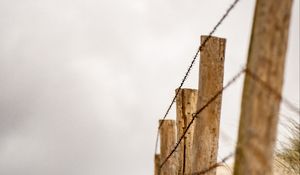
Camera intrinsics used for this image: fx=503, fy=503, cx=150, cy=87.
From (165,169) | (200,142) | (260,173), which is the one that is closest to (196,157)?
(200,142)

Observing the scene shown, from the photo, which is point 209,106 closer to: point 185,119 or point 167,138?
point 185,119

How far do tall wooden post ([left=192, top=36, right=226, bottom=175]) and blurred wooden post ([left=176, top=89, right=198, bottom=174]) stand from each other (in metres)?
1.26

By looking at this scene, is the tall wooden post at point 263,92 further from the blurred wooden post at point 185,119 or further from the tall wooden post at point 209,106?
the blurred wooden post at point 185,119

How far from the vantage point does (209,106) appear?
13.0 feet

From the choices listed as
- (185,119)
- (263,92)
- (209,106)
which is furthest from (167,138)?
(263,92)

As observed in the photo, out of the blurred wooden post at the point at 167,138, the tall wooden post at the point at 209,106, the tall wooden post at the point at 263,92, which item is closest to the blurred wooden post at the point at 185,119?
the blurred wooden post at the point at 167,138

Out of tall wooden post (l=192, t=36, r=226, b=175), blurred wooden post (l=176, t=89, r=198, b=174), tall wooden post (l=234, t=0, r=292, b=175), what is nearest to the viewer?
tall wooden post (l=234, t=0, r=292, b=175)

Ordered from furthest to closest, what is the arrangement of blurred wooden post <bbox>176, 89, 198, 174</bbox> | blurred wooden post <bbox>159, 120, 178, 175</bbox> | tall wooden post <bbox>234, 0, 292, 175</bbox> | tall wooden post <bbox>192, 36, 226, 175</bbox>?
blurred wooden post <bbox>159, 120, 178, 175</bbox>, blurred wooden post <bbox>176, 89, 198, 174</bbox>, tall wooden post <bbox>192, 36, 226, 175</bbox>, tall wooden post <bbox>234, 0, 292, 175</bbox>

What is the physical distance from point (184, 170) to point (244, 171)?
292 centimetres

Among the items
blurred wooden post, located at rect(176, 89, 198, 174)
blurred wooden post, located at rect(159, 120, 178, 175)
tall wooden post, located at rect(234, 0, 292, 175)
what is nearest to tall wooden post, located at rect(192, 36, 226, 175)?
blurred wooden post, located at rect(176, 89, 198, 174)

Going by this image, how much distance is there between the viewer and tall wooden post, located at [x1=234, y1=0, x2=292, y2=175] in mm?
2438

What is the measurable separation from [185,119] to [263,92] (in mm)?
3054

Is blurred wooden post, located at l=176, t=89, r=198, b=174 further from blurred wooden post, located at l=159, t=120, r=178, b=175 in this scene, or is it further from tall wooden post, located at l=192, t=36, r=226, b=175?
tall wooden post, located at l=192, t=36, r=226, b=175

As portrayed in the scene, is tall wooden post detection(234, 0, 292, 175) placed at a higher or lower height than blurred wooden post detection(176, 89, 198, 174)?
lower
